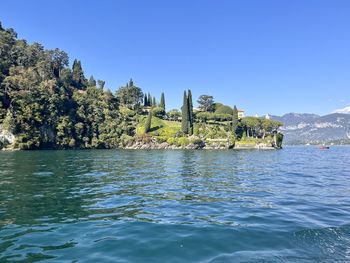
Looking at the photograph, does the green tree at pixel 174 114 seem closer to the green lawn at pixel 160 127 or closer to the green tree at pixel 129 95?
the green lawn at pixel 160 127

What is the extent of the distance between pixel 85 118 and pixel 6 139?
4482cm

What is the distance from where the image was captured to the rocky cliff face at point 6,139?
11356 centimetres

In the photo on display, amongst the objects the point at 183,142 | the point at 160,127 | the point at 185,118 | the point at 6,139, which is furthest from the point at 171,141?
the point at 6,139

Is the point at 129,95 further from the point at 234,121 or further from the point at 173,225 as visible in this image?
the point at 173,225

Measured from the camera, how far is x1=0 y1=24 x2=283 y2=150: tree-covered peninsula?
123625mm

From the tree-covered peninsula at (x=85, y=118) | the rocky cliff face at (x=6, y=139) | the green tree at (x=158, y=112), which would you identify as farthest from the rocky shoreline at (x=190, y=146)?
the rocky cliff face at (x=6, y=139)

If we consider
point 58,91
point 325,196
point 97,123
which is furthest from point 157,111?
point 325,196

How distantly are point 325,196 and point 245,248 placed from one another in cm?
1321

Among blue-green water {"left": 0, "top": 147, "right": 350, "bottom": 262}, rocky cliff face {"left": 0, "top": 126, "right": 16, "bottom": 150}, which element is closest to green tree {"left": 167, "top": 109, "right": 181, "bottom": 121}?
rocky cliff face {"left": 0, "top": 126, "right": 16, "bottom": 150}

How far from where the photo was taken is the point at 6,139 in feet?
376

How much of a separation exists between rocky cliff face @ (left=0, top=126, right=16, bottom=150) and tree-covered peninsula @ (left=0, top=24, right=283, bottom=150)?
33cm

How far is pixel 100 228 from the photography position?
1230 cm

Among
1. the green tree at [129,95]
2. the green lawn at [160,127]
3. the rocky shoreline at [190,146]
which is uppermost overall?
the green tree at [129,95]

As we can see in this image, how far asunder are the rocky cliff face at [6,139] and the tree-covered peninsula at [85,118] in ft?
1.10
